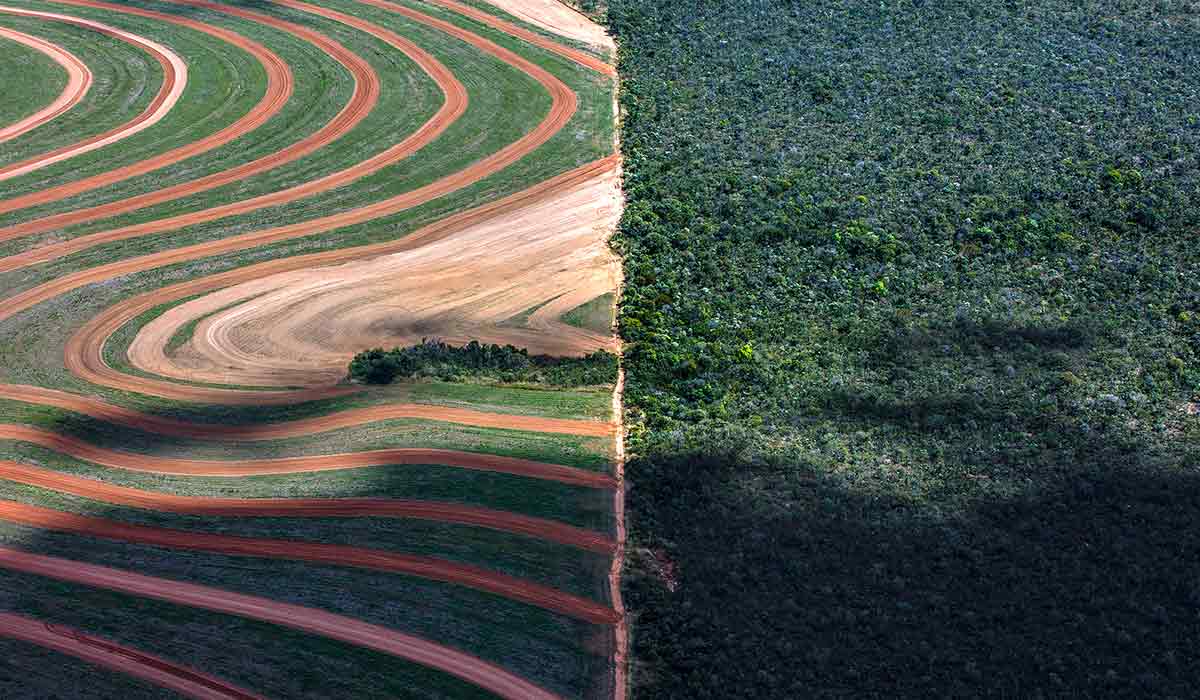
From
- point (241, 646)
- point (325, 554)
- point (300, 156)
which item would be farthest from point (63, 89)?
point (241, 646)

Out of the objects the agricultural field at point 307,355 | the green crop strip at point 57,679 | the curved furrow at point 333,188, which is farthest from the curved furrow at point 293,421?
the curved furrow at point 333,188

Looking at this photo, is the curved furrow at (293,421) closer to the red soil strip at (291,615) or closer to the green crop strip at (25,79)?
the red soil strip at (291,615)

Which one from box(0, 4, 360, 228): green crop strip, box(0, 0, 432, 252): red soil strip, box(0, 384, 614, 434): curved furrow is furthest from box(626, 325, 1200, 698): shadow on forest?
box(0, 4, 360, 228): green crop strip

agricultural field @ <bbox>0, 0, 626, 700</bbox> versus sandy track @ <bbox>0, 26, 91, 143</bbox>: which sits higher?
sandy track @ <bbox>0, 26, 91, 143</bbox>

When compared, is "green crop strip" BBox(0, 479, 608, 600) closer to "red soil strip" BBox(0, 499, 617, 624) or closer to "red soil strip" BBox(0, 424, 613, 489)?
"red soil strip" BBox(0, 499, 617, 624)

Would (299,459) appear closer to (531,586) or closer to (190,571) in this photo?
(190,571)

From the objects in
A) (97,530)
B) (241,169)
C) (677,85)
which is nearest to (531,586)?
(97,530)

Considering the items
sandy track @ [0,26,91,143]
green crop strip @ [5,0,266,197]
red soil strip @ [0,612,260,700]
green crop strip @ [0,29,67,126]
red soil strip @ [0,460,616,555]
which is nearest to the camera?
red soil strip @ [0,612,260,700]
